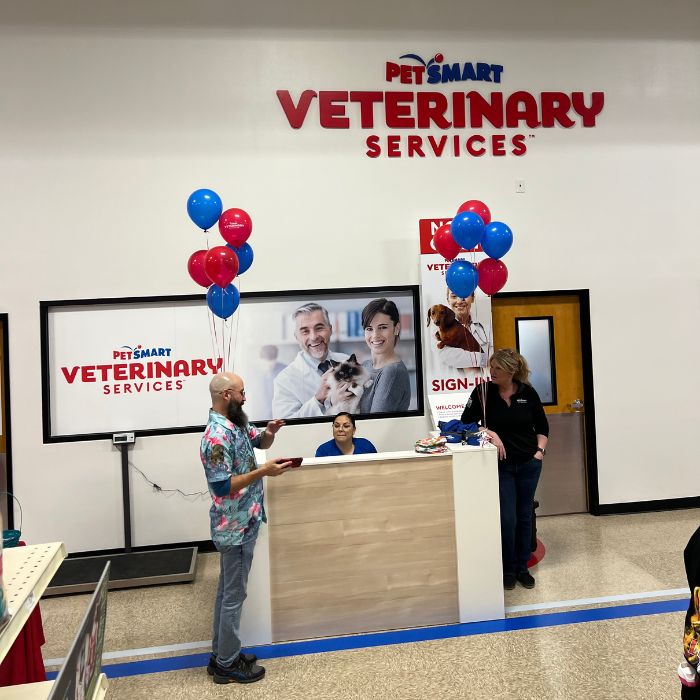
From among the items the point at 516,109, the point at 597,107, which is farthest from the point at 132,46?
the point at 597,107

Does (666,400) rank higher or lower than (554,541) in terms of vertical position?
higher

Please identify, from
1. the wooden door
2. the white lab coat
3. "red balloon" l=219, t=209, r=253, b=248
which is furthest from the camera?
the wooden door

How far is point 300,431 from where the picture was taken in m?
5.11

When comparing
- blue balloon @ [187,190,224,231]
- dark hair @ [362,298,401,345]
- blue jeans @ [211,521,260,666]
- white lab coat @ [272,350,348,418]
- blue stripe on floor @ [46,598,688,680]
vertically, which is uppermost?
blue balloon @ [187,190,224,231]

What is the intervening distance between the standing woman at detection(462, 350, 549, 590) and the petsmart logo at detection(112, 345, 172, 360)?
2.65 m

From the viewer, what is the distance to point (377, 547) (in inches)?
134

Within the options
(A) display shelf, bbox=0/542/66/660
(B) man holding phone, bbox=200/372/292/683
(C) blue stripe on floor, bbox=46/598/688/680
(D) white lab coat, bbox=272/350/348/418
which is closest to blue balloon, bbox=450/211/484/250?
(D) white lab coat, bbox=272/350/348/418

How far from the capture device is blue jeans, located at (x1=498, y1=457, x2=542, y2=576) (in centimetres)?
388

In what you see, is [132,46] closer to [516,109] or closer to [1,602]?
[516,109]

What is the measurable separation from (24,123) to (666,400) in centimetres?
615

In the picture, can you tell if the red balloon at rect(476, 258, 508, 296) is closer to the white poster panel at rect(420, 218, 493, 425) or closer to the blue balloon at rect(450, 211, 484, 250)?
the blue balloon at rect(450, 211, 484, 250)

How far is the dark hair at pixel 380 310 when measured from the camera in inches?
206

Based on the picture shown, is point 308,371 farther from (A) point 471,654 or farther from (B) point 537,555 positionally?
(A) point 471,654

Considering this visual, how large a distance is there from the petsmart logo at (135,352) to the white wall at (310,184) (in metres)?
0.52
